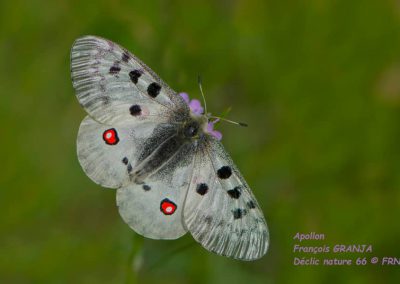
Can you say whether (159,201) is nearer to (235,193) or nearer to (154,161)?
(154,161)

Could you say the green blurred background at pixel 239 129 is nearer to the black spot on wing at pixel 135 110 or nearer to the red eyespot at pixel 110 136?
the black spot on wing at pixel 135 110

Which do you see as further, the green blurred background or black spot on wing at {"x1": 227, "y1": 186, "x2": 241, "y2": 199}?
the green blurred background

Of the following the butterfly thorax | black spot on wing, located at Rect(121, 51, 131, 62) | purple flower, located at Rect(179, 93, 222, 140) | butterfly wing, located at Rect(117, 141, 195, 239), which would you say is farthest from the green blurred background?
butterfly wing, located at Rect(117, 141, 195, 239)

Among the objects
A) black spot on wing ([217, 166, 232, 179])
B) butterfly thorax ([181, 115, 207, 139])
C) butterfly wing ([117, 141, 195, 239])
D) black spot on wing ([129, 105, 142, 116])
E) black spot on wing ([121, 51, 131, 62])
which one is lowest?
butterfly wing ([117, 141, 195, 239])

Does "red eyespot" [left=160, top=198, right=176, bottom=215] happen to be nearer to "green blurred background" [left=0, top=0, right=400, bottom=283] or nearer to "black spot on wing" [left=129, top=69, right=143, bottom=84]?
"black spot on wing" [left=129, top=69, right=143, bottom=84]

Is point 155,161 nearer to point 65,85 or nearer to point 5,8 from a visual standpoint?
point 65,85

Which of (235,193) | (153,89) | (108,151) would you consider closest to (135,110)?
(153,89)

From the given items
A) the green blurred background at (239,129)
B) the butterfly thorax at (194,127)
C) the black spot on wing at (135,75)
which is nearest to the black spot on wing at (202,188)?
the butterfly thorax at (194,127)
